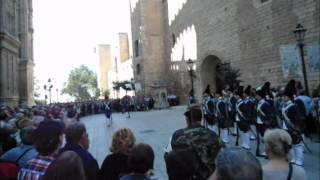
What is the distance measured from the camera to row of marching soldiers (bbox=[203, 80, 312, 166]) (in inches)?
368

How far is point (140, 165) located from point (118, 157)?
0.87 meters

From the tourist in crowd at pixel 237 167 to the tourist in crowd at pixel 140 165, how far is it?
0.93 metres

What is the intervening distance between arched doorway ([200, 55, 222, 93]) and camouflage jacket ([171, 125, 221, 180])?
3182 centimetres

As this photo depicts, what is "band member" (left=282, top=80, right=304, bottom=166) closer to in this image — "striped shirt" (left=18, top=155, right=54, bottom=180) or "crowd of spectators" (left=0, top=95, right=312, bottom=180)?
"crowd of spectators" (left=0, top=95, right=312, bottom=180)

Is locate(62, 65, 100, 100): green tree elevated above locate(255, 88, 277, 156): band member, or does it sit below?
above

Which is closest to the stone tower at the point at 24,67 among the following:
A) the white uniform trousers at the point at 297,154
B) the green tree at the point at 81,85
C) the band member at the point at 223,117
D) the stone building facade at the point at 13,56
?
the stone building facade at the point at 13,56

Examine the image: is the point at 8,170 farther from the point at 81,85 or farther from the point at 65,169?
the point at 81,85

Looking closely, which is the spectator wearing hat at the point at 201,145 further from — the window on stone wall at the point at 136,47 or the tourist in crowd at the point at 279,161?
the window on stone wall at the point at 136,47

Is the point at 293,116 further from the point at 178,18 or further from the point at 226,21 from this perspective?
the point at 178,18

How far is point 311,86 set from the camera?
2181 centimetres

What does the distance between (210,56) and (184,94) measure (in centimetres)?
892

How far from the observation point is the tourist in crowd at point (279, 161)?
3.36 m

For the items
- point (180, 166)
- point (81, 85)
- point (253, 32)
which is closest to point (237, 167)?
point (180, 166)

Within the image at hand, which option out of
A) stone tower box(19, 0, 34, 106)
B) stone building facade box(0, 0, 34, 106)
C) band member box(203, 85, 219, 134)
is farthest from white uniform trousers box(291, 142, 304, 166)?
stone tower box(19, 0, 34, 106)
